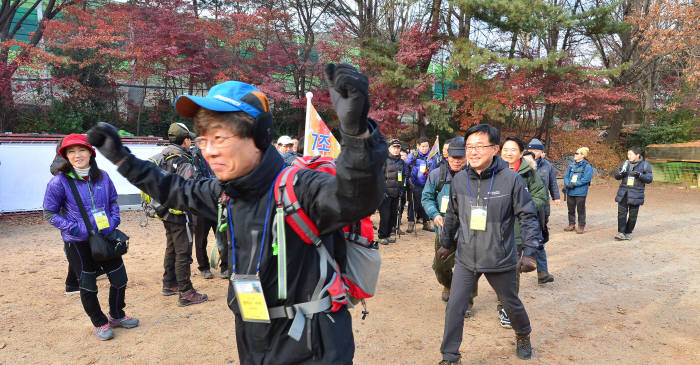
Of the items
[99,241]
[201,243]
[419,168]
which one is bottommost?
[201,243]

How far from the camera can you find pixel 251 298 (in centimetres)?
158

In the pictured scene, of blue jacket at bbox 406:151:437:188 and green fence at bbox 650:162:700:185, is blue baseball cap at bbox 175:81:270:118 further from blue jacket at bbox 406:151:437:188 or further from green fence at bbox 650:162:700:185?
green fence at bbox 650:162:700:185

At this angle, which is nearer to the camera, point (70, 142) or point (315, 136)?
point (70, 142)

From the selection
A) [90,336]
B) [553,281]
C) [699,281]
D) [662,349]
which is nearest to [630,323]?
[662,349]

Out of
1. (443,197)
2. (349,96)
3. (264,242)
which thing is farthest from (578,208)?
(349,96)

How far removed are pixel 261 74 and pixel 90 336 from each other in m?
10.2

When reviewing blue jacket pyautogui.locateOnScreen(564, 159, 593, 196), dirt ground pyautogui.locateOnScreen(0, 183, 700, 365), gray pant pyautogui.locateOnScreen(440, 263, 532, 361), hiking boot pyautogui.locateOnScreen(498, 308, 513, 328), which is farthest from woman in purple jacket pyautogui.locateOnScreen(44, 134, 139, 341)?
blue jacket pyautogui.locateOnScreen(564, 159, 593, 196)

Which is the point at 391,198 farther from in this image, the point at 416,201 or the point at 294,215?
the point at 294,215

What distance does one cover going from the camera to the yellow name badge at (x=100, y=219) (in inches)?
147

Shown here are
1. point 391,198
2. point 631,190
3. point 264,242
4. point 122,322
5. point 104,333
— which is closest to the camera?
point 264,242

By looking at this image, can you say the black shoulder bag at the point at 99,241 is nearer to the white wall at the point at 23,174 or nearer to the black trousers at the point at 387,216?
the black trousers at the point at 387,216

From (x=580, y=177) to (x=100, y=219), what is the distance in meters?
8.99

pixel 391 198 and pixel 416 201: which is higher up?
pixel 391 198

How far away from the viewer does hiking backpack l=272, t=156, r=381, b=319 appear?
148cm
